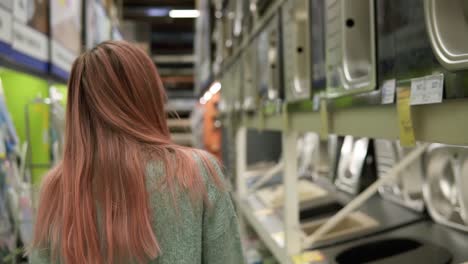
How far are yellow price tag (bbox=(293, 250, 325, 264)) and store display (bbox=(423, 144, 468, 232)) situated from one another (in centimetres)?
53

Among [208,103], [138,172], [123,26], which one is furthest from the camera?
[123,26]

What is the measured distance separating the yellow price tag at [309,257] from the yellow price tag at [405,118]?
37.5 inches

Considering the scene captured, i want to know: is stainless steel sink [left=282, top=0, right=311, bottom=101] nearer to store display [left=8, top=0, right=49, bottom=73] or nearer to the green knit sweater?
the green knit sweater

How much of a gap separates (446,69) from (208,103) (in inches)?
258

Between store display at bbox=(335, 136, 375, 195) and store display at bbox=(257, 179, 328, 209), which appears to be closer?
store display at bbox=(335, 136, 375, 195)

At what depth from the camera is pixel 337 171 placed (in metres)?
2.68

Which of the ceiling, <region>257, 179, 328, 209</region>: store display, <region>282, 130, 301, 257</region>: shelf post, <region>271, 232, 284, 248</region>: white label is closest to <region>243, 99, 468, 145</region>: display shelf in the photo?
<region>282, 130, 301, 257</region>: shelf post

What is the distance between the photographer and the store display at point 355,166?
95.3 inches

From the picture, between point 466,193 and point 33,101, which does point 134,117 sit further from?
point 33,101

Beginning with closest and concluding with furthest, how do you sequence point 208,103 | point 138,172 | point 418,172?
point 138,172
point 418,172
point 208,103

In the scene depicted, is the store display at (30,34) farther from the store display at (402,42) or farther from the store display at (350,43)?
the store display at (402,42)

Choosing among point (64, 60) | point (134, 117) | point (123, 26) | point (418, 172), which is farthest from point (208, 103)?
point (134, 117)

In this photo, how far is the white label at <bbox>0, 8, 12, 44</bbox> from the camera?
1.74m

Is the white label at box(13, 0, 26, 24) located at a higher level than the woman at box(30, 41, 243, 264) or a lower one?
higher
